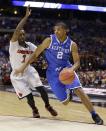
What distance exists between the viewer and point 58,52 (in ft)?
22.1

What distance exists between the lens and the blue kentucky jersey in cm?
675

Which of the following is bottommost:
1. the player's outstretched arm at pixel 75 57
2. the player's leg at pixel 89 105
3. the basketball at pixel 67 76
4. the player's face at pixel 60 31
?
the player's leg at pixel 89 105

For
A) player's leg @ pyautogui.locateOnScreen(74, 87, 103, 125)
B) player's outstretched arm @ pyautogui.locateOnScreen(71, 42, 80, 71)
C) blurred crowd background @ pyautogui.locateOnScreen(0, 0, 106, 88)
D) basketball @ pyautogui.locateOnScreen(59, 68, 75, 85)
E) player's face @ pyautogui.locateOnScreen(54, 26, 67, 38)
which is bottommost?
blurred crowd background @ pyautogui.locateOnScreen(0, 0, 106, 88)

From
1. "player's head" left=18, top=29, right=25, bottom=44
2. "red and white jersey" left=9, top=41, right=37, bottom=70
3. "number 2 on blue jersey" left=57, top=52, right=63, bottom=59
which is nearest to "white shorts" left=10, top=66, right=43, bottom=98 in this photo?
"red and white jersey" left=9, top=41, right=37, bottom=70

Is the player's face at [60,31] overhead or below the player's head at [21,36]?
overhead

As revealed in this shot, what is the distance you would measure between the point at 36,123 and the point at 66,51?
1131 mm

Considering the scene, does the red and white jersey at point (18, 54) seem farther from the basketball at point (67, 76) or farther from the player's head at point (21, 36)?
the basketball at point (67, 76)

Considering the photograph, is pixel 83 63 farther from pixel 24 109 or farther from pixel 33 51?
pixel 33 51

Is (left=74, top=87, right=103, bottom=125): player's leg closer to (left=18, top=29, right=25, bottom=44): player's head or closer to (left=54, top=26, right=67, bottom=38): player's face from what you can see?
(left=54, top=26, right=67, bottom=38): player's face

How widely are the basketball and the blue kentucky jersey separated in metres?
0.32

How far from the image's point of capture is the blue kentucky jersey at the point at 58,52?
22.1 ft

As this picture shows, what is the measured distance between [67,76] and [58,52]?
0.51 m

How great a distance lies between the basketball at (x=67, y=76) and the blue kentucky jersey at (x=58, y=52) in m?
0.32

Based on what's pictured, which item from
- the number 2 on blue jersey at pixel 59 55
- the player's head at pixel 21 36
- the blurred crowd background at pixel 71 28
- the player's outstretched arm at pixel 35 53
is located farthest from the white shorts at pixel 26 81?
the blurred crowd background at pixel 71 28
